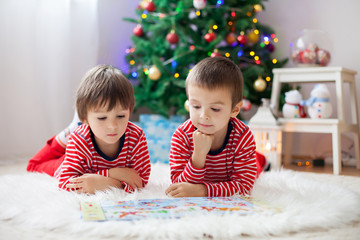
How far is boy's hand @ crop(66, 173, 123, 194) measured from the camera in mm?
1154

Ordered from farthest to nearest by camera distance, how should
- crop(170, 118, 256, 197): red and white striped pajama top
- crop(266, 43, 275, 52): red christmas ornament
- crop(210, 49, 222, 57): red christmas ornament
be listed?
crop(266, 43, 275, 52): red christmas ornament, crop(210, 49, 222, 57): red christmas ornament, crop(170, 118, 256, 197): red and white striped pajama top

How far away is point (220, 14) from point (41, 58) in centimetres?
99

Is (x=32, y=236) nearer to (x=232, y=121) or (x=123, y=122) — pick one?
(x=123, y=122)

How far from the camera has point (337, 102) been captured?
2053mm

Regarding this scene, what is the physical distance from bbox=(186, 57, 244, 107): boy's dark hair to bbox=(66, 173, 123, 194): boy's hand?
378 millimetres

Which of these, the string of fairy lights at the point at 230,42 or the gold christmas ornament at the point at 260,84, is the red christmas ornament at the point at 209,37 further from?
the gold christmas ornament at the point at 260,84

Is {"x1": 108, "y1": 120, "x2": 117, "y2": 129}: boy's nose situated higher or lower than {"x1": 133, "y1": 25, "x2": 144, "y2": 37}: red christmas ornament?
lower

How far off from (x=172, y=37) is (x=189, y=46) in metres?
0.10

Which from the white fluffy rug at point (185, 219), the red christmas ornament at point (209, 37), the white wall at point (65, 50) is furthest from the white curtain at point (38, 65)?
the white fluffy rug at point (185, 219)

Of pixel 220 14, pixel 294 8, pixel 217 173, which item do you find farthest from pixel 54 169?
pixel 294 8

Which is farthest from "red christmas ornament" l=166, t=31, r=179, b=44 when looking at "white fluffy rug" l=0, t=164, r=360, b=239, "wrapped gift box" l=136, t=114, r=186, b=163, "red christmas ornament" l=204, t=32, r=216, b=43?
"white fluffy rug" l=0, t=164, r=360, b=239

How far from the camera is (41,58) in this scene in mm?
2186

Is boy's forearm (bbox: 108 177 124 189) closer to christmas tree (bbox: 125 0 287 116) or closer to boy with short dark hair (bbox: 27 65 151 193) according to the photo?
boy with short dark hair (bbox: 27 65 151 193)

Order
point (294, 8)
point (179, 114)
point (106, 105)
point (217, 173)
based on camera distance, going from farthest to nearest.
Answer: point (294, 8)
point (179, 114)
point (217, 173)
point (106, 105)
